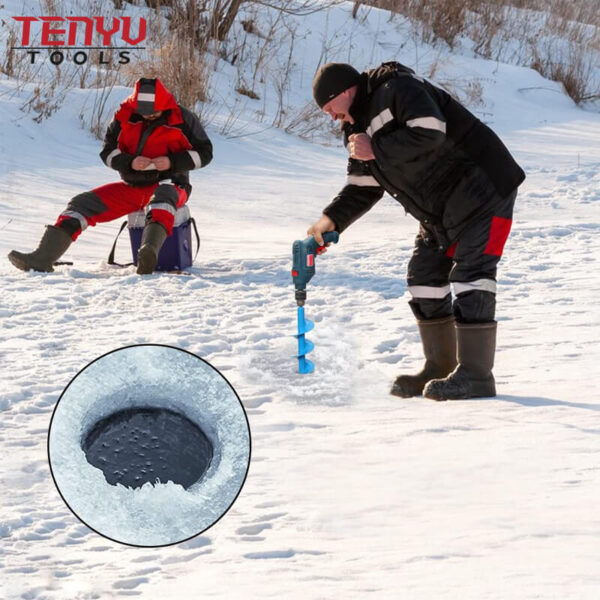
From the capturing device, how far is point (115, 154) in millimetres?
5832

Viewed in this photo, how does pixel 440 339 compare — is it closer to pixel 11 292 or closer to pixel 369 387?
pixel 369 387

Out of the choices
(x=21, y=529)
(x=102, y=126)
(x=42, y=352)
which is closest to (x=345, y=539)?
(x=21, y=529)

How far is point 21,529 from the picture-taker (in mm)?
2613

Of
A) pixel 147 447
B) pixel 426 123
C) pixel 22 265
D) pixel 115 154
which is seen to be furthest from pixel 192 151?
pixel 147 447

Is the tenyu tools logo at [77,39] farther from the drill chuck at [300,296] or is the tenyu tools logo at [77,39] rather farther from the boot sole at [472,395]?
the boot sole at [472,395]

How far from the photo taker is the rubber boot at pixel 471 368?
3.65 m

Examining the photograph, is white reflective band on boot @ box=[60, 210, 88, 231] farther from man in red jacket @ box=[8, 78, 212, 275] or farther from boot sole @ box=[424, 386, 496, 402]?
boot sole @ box=[424, 386, 496, 402]

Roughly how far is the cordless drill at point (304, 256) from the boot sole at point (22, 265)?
7.30ft

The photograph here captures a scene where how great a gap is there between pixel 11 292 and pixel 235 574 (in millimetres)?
3378

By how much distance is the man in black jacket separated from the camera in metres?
3.49

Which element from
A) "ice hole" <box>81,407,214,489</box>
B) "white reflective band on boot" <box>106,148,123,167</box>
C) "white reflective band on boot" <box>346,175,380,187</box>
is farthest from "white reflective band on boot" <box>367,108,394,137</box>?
"white reflective band on boot" <box>106,148,123,167</box>

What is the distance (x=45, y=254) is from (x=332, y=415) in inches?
108

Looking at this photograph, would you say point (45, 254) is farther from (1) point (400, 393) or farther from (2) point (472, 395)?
(2) point (472, 395)

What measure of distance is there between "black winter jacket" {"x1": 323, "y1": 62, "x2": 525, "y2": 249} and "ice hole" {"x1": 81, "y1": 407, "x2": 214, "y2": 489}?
144 centimetres
